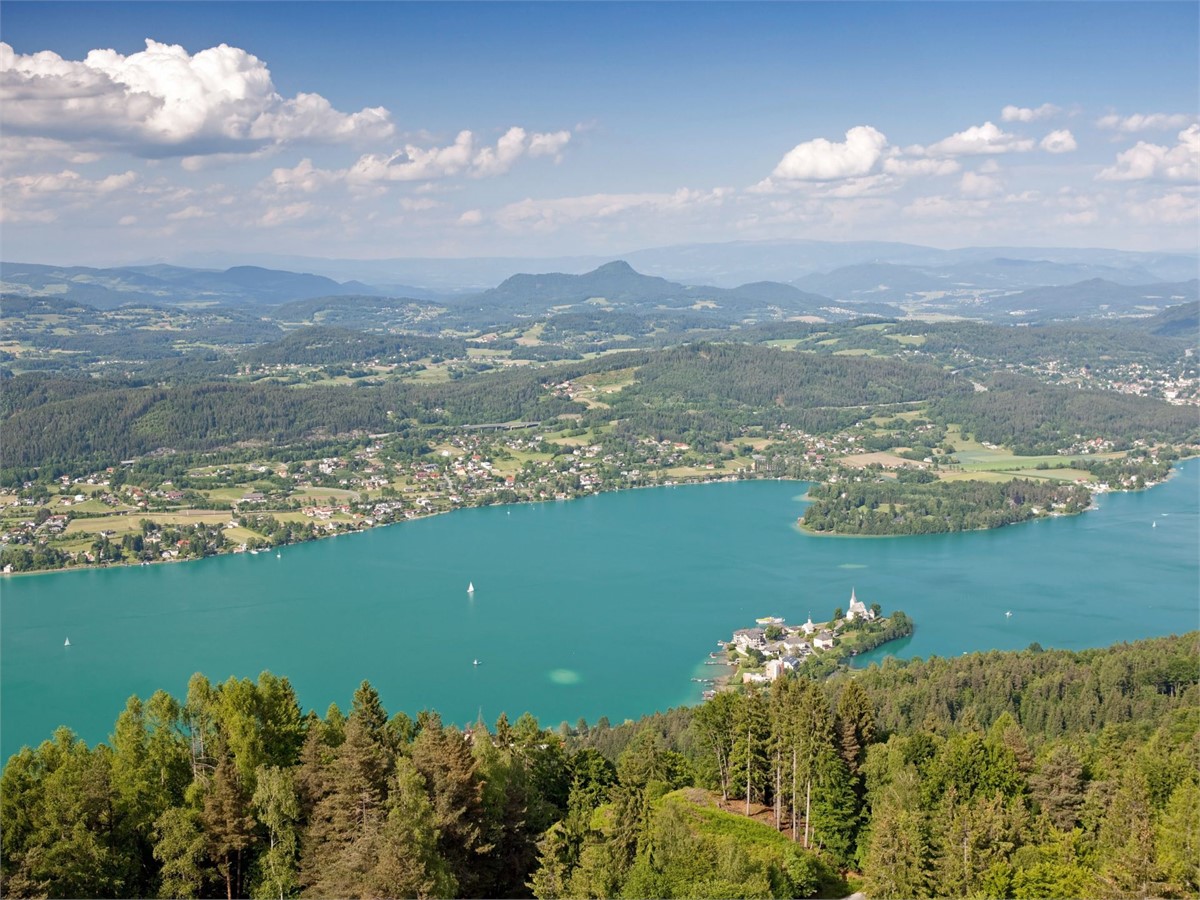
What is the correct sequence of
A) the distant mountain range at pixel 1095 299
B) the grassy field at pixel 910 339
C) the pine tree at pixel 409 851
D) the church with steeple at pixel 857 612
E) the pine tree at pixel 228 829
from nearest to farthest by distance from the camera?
1. the pine tree at pixel 409 851
2. the pine tree at pixel 228 829
3. the church with steeple at pixel 857 612
4. the grassy field at pixel 910 339
5. the distant mountain range at pixel 1095 299

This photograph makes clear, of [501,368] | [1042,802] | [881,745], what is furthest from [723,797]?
[501,368]

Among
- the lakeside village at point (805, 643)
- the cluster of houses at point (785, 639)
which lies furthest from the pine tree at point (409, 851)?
the cluster of houses at point (785, 639)

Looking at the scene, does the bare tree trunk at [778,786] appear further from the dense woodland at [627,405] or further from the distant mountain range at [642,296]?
the distant mountain range at [642,296]

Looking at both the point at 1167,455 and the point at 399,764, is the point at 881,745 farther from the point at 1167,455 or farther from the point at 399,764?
the point at 1167,455

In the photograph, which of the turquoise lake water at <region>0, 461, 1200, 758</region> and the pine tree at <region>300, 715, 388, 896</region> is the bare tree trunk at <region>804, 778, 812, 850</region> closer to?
the pine tree at <region>300, 715, 388, 896</region>

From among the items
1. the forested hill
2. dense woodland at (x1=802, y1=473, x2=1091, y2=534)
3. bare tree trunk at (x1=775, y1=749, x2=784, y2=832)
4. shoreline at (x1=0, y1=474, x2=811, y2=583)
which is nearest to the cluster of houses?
bare tree trunk at (x1=775, y1=749, x2=784, y2=832)

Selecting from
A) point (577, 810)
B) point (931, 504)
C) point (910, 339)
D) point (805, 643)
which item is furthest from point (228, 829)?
point (910, 339)

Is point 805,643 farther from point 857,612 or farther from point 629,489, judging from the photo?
point 629,489

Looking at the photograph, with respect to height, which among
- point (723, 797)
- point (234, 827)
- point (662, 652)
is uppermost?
point (234, 827)
